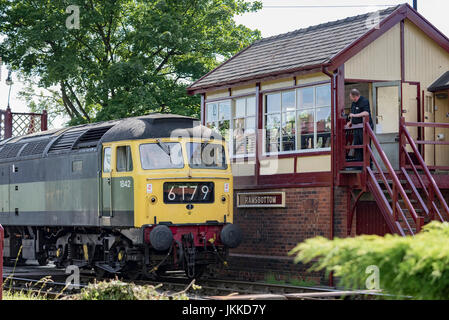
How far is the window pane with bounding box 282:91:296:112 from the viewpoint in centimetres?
1730

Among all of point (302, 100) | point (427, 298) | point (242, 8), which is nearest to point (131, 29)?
point (242, 8)

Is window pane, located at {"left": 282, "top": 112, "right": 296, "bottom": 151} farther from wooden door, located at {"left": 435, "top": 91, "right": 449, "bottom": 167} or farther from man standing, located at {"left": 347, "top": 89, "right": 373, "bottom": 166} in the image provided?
wooden door, located at {"left": 435, "top": 91, "right": 449, "bottom": 167}

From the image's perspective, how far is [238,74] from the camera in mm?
18984

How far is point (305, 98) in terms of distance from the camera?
1698cm

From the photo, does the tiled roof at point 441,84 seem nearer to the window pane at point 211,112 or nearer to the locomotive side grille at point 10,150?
the window pane at point 211,112

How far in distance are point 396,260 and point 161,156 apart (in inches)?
435

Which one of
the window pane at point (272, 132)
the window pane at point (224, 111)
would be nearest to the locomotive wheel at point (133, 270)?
the window pane at point (272, 132)

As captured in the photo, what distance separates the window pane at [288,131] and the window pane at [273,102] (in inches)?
12.7

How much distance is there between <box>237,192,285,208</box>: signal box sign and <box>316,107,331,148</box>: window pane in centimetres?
152

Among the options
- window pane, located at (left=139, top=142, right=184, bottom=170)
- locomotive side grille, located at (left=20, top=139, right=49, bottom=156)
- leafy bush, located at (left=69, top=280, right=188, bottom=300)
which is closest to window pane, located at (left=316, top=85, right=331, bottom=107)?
window pane, located at (left=139, top=142, right=184, bottom=170)

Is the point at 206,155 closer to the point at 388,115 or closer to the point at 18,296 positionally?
the point at 388,115

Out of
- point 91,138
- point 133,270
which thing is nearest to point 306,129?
point 91,138

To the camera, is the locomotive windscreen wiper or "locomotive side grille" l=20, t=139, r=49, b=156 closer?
the locomotive windscreen wiper

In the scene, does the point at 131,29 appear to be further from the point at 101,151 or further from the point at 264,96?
the point at 101,151
